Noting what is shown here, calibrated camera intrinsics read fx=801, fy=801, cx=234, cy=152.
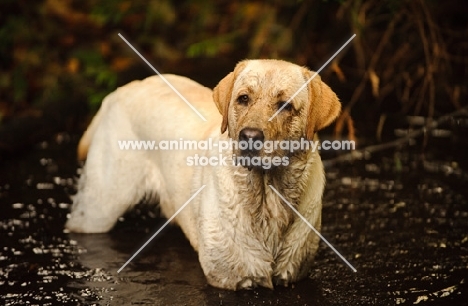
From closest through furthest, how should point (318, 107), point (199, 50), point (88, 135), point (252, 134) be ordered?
1. point (252, 134)
2. point (318, 107)
3. point (88, 135)
4. point (199, 50)

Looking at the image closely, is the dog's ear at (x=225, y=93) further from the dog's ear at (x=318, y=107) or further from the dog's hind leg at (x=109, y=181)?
the dog's hind leg at (x=109, y=181)

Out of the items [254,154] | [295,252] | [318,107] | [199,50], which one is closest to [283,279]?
[295,252]

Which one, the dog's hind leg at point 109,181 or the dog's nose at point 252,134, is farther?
the dog's hind leg at point 109,181

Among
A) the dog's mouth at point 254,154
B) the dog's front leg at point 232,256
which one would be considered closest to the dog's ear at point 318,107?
the dog's mouth at point 254,154

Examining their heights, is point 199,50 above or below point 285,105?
below

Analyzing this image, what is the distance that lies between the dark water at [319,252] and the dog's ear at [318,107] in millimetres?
1209

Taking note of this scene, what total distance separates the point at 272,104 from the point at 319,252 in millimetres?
1862

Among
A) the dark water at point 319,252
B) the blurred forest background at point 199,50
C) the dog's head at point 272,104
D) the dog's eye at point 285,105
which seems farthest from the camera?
the blurred forest background at point 199,50

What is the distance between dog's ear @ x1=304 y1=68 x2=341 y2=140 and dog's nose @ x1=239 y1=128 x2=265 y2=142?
537 mm

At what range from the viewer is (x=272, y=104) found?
5211mm

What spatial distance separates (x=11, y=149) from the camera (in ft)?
31.5

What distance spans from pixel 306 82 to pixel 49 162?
4712mm

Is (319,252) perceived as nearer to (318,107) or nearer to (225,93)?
(318,107)

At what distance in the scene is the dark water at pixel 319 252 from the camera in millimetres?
5672
